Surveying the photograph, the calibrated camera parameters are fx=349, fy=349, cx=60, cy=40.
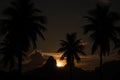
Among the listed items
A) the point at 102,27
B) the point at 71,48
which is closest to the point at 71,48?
the point at 71,48

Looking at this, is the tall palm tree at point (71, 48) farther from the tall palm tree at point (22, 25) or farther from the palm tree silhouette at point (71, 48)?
the tall palm tree at point (22, 25)

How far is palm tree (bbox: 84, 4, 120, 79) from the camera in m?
60.6

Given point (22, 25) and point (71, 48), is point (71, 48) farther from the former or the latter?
point (22, 25)

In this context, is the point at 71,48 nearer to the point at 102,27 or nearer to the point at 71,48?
the point at 71,48

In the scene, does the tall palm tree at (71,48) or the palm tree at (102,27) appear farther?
the tall palm tree at (71,48)

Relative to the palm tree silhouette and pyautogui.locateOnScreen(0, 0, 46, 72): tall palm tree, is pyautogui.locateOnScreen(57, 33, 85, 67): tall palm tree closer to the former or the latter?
the palm tree silhouette

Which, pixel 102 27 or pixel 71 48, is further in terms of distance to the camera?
pixel 71 48

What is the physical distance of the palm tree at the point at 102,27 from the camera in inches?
2386

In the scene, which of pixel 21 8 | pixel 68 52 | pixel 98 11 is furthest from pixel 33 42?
pixel 68 52

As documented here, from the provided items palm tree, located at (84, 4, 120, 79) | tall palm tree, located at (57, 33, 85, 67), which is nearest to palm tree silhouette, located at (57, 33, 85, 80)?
tall palm tree, located at (57, 33, 85, 67)

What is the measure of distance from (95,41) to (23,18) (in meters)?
14.5

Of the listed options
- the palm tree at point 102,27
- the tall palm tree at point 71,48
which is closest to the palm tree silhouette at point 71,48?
the tall palm tree at point 71,48

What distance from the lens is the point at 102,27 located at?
60.7 metres

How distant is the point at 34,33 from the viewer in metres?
54.4
